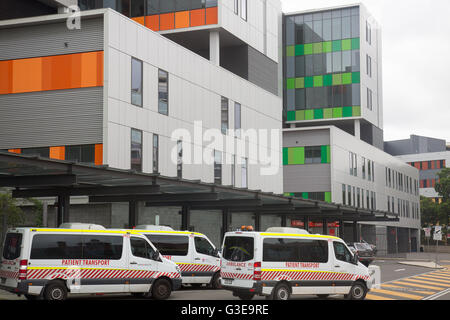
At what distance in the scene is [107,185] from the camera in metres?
27.3

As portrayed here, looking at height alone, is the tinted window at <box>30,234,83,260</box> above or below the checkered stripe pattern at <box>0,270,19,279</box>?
above

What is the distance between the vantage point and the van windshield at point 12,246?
16984 millimetres

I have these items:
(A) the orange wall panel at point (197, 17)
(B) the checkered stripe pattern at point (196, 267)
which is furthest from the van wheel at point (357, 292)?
(A) the orange wall panel at point (197, 17)

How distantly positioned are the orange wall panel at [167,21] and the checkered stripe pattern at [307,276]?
3068cm

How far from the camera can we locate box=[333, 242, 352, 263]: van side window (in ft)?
66.3

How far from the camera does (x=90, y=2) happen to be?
144 ft

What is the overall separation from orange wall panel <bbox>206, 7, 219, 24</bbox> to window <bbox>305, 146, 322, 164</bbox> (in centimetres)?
2681

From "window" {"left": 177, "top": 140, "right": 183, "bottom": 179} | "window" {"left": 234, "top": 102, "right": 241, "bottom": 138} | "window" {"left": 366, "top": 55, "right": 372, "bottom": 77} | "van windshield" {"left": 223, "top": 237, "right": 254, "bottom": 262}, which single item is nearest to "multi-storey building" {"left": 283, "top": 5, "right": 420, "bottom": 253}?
"window" {"left": 366, "top": 55, "right": 372, "bottom": 77}

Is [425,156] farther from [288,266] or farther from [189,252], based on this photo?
[288,266]

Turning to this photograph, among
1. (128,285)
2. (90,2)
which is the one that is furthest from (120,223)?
(90,2)

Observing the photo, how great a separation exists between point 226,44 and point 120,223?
20.7 m

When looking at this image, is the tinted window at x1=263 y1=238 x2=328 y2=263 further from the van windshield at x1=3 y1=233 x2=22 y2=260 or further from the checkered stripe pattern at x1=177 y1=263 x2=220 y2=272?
the van windshield at x1=3 y1=233 x2=22 y2=260

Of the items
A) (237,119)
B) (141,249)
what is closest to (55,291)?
(141,249)
